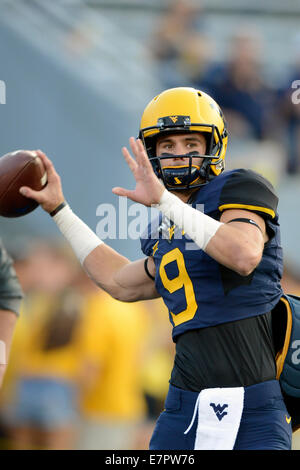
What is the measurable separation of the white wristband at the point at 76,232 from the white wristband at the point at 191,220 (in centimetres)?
77

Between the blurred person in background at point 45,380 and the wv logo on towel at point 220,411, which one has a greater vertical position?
the wv logo on towel at point 220,411

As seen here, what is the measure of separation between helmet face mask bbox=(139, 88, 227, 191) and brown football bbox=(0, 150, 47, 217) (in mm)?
472

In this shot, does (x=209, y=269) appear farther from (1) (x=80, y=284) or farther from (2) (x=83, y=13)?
(2) (x=83, y=13)

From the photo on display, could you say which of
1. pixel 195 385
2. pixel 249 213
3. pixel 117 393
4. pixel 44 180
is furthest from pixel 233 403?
pixel 117 393

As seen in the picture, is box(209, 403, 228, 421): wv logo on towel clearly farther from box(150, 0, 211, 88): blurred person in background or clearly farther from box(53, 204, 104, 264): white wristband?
box(150, 0, 211, 88): blurred person in background

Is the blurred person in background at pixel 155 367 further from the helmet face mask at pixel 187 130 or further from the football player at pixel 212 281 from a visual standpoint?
the helmet face mask at pixel 187 130

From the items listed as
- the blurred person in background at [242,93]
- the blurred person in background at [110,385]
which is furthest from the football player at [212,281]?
the blurred person in background at [242,93]

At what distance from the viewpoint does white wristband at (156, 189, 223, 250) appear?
2535mm

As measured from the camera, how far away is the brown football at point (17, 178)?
118 inches

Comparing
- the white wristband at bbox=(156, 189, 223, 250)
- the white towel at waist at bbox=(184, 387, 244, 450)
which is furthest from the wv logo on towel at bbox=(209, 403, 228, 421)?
the white wristband at bbox=(156, 189, 223, 250)

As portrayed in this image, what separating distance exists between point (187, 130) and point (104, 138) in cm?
360

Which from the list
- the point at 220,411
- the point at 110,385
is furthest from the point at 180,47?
the point at 220,411

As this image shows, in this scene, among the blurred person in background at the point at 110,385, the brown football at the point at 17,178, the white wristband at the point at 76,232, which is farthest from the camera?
the blurred person in background at the point at 110,385

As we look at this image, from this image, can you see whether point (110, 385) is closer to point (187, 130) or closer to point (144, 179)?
point (187, 130)
